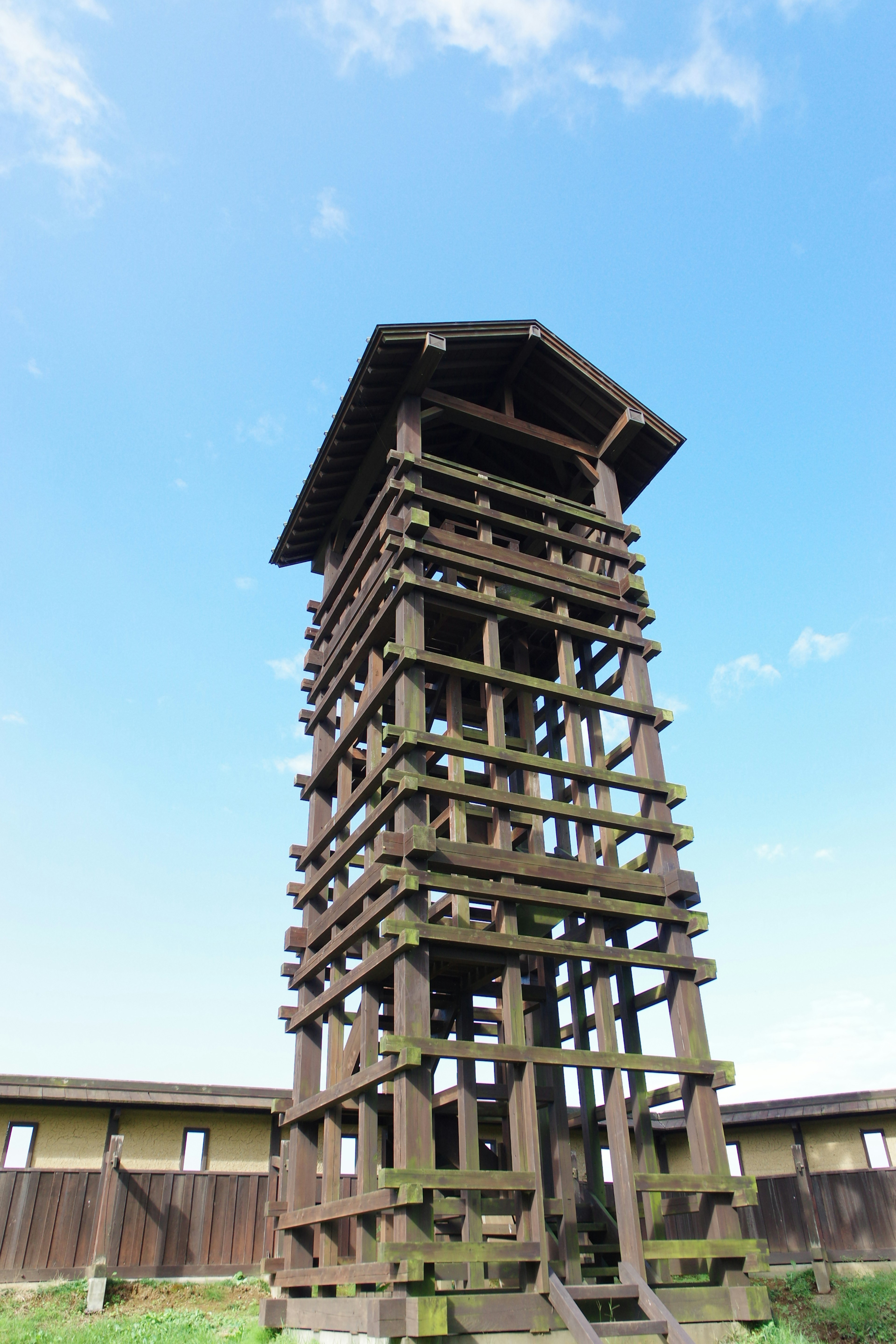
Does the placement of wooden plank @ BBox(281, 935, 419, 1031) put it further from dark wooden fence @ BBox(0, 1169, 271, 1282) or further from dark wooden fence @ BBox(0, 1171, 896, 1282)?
dark wooden fence @ BBox(0, 1169, 271, 1282)

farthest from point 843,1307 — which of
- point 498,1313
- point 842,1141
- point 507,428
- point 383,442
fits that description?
point 383,442

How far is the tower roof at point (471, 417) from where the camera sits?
49.4 ft

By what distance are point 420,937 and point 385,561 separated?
220 inches

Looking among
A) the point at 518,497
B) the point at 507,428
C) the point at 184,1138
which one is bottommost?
the point at 184,1138

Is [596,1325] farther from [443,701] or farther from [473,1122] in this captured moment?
[443,701]

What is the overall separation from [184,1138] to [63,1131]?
2292 millimetres

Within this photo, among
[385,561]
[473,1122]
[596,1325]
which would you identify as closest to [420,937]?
[473,1122]

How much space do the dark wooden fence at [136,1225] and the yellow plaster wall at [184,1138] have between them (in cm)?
45

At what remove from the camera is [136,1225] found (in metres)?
18.5

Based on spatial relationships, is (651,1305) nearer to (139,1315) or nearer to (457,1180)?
(457,1180)

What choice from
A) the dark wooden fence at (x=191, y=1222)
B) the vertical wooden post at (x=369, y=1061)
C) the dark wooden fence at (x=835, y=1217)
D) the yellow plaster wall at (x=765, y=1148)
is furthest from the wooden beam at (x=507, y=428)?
the dark wooden fence at (x=835, y=1217)

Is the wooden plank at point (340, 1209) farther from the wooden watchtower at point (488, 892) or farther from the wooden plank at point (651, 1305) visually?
the wooden plank at point (651, 1305)

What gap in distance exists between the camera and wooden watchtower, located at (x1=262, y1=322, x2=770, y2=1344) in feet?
33.0

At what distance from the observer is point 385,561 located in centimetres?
1392
